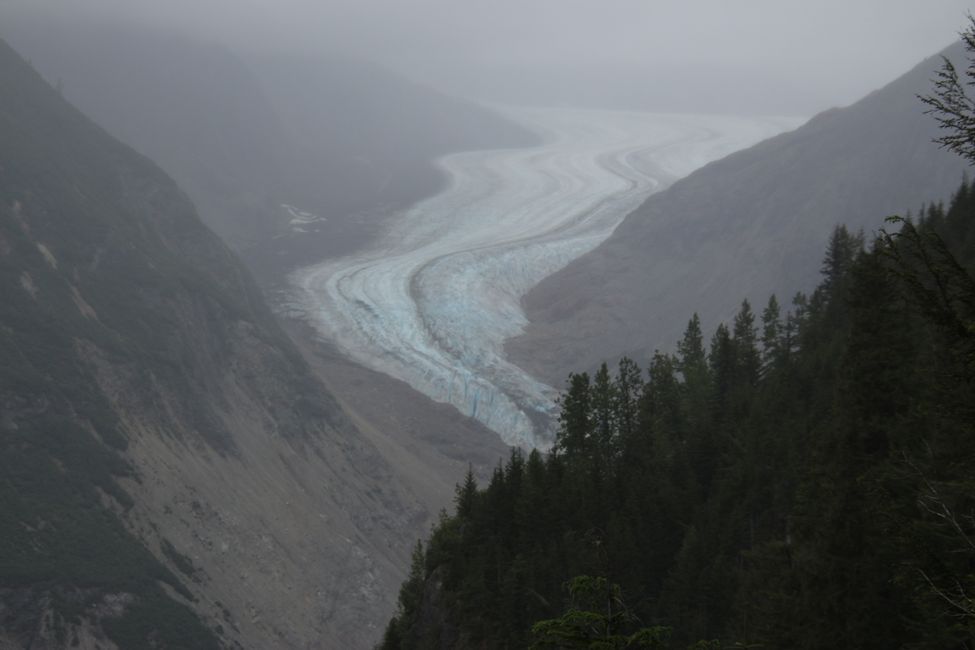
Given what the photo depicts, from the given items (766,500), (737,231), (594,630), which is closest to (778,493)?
(766,500)

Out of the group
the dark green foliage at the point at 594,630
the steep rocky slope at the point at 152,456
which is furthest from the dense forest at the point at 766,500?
the steep rocky slope at the point at 152,456

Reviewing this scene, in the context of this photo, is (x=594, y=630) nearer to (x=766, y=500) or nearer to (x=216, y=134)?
(x=766, y=500)

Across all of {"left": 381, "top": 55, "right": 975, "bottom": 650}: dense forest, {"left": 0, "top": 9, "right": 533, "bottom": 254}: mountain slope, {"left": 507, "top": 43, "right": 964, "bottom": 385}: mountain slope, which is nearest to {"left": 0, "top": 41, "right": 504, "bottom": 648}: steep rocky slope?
{"left": 381, "top": 55, "right": 975, "bottom": 650}: dense forest

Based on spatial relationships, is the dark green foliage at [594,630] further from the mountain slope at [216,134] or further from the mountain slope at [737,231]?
the mountain slope at [216,134]

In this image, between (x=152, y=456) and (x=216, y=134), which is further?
(x=216, y=134)

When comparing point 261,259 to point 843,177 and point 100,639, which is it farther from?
point 100,639

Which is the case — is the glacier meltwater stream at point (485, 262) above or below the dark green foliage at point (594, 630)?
below

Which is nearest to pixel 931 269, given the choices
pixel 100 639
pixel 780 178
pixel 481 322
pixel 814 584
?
pixel 814 584
